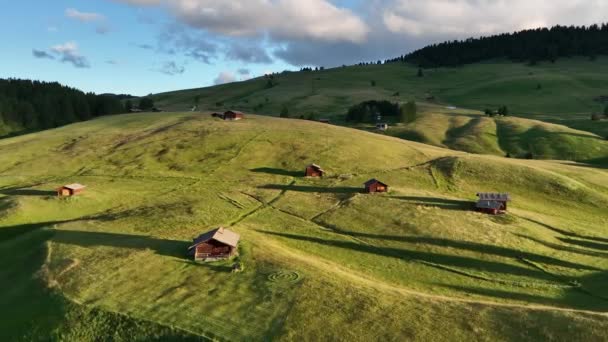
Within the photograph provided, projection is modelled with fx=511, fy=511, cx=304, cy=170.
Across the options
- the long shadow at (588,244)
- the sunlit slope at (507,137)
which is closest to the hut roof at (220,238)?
the long shadow at (588,244)

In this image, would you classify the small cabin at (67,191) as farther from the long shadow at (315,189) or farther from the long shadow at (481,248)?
the long shadow at (481,248)

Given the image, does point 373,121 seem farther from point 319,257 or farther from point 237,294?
point 237,294

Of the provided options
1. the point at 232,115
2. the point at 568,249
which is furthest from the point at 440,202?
the point at 232,115

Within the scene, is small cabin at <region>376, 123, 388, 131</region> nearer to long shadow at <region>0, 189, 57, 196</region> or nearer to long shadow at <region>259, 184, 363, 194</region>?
long shadow at <region>259, 184, 363, 194</region>

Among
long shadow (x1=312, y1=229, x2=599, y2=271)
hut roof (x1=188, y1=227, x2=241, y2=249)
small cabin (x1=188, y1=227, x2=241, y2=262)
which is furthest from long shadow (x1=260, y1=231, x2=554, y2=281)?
small cabin (x1=188, y1=227, x2=241, y2=262)

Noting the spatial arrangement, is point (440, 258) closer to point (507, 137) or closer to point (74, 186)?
point (74, 186)

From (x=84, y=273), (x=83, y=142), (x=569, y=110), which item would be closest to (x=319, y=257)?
(x=84, y=273)
